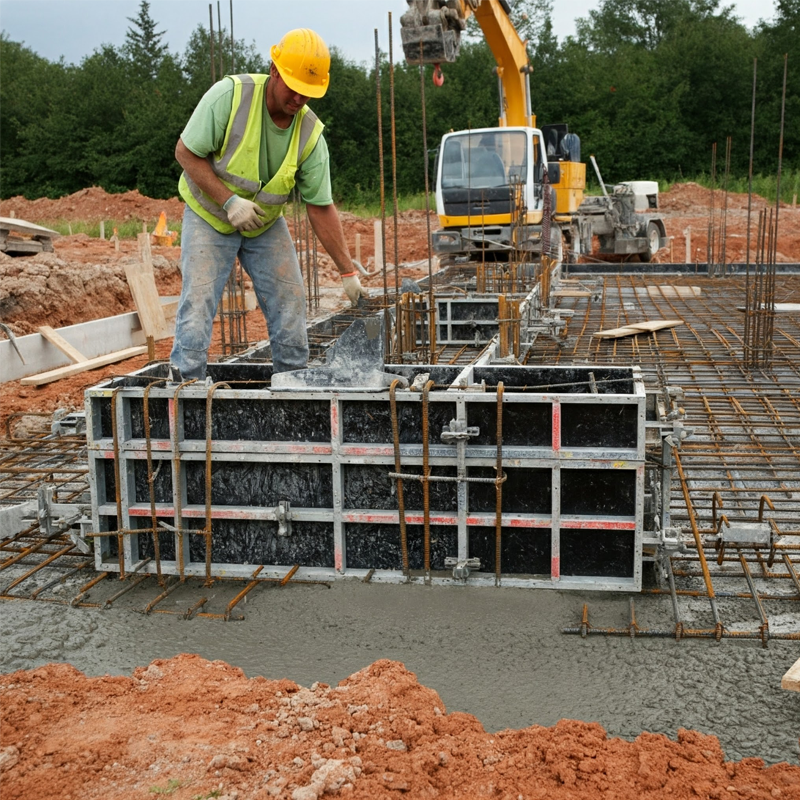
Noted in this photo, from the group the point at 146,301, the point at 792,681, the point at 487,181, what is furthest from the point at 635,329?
the point at 792,681

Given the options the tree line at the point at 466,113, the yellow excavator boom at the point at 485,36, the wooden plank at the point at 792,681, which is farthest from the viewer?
the tree line at the point at 466,113

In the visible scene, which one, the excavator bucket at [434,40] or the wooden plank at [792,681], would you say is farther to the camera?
the excavator bucket at [434,40]

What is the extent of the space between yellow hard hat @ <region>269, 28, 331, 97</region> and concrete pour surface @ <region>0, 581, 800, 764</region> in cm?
218

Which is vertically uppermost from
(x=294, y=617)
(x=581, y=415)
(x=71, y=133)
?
(x=71, y=133)

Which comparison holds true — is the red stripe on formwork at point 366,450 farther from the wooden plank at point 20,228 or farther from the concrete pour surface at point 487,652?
the wooden plank at point 20,228

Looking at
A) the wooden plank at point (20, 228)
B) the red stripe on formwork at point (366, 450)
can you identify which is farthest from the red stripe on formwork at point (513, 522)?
the wooden plank at point (20, 228)

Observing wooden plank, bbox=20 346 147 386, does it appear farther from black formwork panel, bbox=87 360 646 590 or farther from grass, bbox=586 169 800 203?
grass, bbox=586 169 800 203

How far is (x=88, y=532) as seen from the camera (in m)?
4.27

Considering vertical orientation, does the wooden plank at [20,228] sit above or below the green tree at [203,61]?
below

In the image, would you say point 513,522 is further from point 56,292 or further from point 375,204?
point 375,204

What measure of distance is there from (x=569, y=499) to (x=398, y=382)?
0.87m

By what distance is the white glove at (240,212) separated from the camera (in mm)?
4301

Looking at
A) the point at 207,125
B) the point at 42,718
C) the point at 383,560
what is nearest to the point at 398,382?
the point at 383,560

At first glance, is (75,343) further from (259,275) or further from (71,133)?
(71,133)
